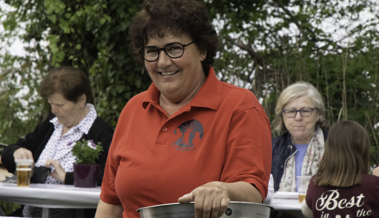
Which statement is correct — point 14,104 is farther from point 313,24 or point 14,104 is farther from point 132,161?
point 132,161

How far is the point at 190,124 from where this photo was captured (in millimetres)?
2107

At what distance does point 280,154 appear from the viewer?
462 centimetres

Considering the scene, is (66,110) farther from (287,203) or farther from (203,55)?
(203,55)

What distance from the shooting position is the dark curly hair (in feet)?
7.15

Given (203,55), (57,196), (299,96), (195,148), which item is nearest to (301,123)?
(299,96)

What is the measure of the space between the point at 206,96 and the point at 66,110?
97.8 inches

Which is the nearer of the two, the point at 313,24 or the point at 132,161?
the point at 132,161

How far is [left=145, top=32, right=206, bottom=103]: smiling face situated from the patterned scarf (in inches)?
93.0

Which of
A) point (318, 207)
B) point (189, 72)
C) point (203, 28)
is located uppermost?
point (203, 28)

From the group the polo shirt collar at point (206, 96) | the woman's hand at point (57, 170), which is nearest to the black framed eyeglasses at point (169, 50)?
the polo shirt collar at point (206, 96)

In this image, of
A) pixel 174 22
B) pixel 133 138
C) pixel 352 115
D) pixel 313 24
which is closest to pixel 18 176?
pixel 133 138

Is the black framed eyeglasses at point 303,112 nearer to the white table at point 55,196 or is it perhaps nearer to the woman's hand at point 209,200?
the white table at point 55,196

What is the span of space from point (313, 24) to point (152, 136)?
4.61m

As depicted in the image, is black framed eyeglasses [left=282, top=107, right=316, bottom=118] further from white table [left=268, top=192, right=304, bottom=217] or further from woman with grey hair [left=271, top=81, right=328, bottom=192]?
white table [left=268, top=192, right=304, bottom=217]
